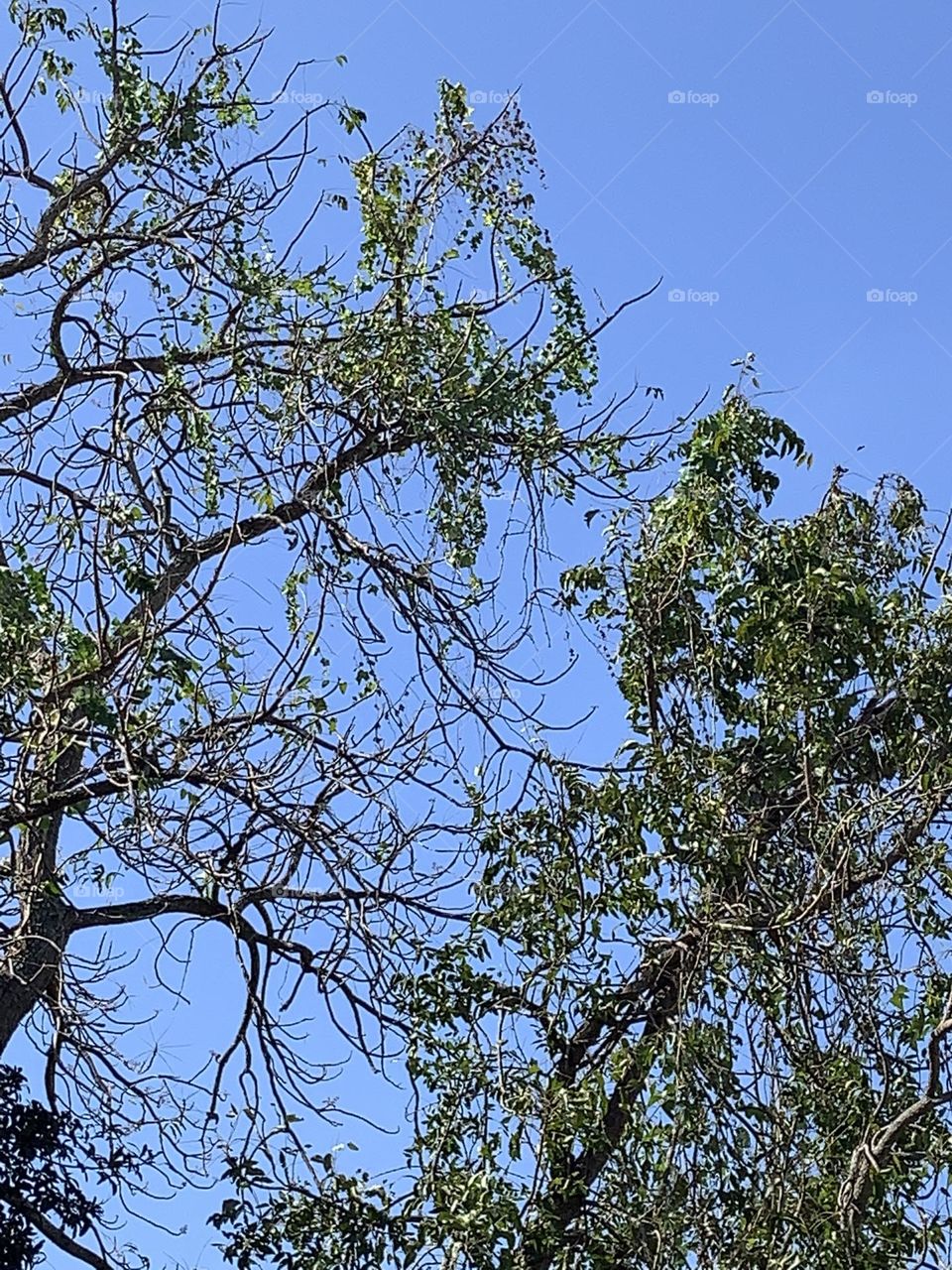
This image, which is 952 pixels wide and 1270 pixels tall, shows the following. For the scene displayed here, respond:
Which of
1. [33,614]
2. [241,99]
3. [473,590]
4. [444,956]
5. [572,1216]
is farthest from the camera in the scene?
[241,99]

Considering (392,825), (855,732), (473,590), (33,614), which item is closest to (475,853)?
(392,825)

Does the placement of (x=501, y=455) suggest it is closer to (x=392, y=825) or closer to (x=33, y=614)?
(x=392, y=825)

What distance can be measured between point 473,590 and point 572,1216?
2.30m

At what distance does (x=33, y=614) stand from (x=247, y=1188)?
2.48 metres

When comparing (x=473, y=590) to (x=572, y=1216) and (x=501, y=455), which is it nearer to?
(x=501, y=455)

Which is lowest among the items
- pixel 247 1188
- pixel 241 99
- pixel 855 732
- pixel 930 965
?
pixel 247 1188

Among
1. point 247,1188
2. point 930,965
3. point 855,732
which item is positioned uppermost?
point 855,732

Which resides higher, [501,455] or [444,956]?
[501,455]

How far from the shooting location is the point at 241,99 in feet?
22.1

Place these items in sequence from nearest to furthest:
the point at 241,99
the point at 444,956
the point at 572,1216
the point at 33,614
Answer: the point at 33,614 < the point at 572,1216 < the point at 444,956 < the point at 241,99

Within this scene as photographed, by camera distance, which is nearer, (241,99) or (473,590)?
(473,590)

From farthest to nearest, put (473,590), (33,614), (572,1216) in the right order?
(473,590), (572,1216), (33,614)

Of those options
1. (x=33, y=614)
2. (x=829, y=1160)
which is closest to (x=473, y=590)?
(x=33, y=614)

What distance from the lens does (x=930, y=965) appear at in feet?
17.5
